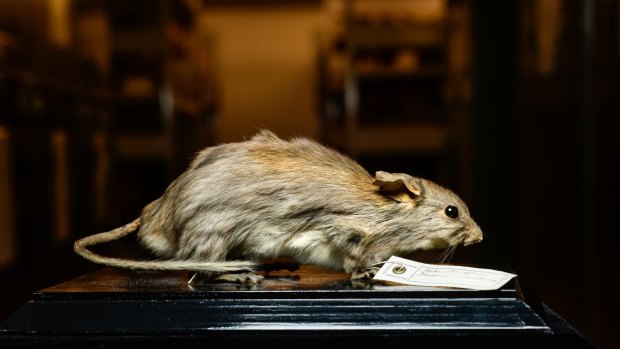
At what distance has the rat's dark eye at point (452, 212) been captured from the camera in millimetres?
1412

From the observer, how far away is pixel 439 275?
1.31 meters

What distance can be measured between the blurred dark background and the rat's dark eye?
20cm

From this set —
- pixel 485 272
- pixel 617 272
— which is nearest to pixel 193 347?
pixel 485 272

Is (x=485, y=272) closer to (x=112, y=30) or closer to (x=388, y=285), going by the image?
(x=388, y=285)

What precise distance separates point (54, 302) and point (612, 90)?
202cm

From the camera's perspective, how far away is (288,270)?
1.51 metres

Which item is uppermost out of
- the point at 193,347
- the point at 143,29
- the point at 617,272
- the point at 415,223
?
the point at 143,29

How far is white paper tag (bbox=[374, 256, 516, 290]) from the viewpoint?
1247 millimetres

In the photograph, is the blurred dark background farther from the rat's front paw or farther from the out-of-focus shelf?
the rat's front paw

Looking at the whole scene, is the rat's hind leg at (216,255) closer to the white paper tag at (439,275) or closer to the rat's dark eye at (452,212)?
the white paper tag at (439,275)

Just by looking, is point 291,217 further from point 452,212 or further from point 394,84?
point 394,84

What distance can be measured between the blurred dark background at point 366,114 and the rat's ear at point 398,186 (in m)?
0.29

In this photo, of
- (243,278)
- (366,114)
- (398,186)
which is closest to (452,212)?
(398,186)

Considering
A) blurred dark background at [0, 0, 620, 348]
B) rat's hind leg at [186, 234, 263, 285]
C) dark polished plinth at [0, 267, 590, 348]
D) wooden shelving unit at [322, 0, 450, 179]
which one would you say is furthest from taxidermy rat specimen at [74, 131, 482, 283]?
wooden shelving unit at [322, 0, 450, 179]
